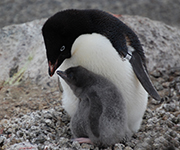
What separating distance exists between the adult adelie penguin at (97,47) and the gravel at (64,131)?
323mm

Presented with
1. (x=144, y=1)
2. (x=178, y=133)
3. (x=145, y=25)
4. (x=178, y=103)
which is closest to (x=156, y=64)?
(x=145, y=25)

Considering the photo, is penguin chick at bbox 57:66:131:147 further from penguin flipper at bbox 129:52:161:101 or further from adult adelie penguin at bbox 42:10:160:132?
penguin flipper at bbox 129:52:161:101

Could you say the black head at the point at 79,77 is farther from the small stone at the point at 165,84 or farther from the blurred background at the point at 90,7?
the blurred background at the point at 90,7

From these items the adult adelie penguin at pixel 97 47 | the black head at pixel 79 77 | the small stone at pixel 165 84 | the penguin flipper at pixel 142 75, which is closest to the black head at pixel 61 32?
the adult adelie penguin at pixel 97 47

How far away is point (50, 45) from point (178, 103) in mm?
1470

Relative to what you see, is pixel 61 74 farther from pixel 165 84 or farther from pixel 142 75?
pixel 165 84

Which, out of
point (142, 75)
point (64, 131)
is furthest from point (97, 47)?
point (64, 131)

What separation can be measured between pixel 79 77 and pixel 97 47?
0.26 metres

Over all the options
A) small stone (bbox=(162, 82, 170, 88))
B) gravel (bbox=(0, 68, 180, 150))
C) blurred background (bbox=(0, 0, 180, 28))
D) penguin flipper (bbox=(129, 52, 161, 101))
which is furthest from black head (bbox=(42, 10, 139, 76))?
blurred background (bbox=(0, 0, 180, 28))

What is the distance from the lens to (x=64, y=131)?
2375 millimetres

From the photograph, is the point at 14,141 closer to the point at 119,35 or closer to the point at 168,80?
the point at 119,35

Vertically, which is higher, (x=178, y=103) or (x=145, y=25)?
(x=145, y=25)

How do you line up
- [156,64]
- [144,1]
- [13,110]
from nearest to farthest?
[13,110], [156,64], [144,1]

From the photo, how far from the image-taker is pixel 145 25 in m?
3.93
